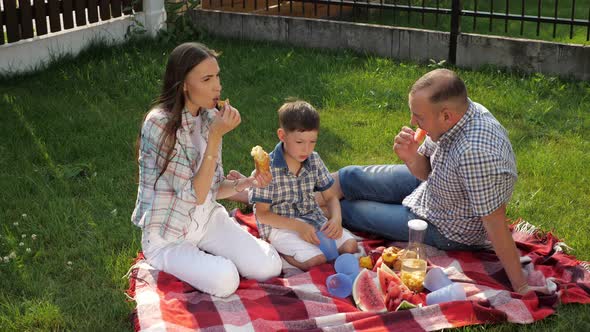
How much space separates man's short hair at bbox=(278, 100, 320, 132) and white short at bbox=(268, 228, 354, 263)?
2.05 ft

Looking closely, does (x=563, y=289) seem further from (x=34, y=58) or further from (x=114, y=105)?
(x=34, y=58)

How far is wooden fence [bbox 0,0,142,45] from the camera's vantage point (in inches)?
313

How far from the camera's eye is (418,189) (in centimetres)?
471

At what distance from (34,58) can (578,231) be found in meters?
5.67

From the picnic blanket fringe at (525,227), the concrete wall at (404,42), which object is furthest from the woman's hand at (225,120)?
the concrete wall at (404,42)

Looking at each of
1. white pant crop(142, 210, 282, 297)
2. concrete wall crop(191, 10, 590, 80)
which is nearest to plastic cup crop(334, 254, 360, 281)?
white pant crop(142, 210, 282, 297)

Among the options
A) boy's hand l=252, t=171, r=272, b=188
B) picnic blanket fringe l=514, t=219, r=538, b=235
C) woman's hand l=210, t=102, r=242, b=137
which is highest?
woman's hand l=210, t=102, r=242, b=137

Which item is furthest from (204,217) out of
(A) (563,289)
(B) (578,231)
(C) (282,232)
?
(B) (578,231)

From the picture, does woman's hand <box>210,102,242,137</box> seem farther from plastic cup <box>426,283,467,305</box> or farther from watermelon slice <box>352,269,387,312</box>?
plastic cup <box>426,283,467,305</box>

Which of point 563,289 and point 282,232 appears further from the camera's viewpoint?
point 282,232

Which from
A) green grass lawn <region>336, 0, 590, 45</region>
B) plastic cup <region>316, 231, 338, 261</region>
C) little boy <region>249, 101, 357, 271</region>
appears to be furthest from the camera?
green grass lawn <region>336, 0, 590, 45</region>

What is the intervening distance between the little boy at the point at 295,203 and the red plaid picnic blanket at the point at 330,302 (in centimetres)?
14

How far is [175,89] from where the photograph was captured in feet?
13.6

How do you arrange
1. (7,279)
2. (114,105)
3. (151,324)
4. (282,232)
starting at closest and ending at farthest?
(151,324) < (7,279) < (282,232) < (114,105)
